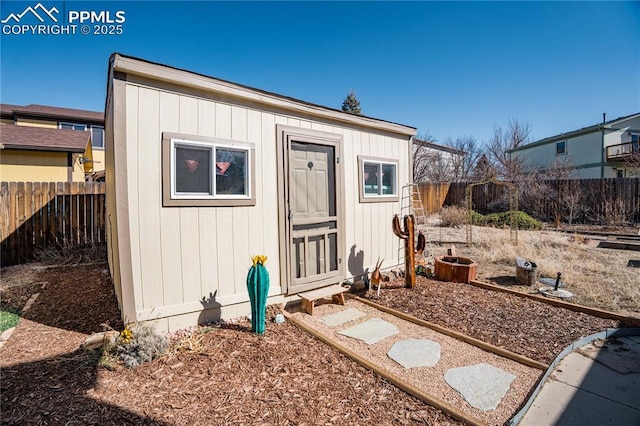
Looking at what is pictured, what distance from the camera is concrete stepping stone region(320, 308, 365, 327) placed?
3.71 m

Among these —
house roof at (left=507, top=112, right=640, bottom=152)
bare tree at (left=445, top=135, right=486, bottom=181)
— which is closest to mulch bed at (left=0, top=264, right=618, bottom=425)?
bare tree at (left=445, top=135, right=486, bottom=181)

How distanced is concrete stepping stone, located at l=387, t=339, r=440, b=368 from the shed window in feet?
8.31

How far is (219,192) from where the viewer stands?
3.55 m

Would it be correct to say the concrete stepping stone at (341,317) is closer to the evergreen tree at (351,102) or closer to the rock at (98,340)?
the rock at (98,340)

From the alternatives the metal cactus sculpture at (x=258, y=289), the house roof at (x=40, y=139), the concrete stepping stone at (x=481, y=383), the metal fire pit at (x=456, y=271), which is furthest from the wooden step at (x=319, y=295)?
the house roof at (x=40, y=139)

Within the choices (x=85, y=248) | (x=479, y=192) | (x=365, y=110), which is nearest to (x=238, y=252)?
(x=85, y=248)

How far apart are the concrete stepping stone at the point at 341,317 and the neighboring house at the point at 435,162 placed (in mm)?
18682

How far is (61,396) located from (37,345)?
129cm

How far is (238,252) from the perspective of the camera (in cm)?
372

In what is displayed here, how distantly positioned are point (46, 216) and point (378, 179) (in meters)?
7.79

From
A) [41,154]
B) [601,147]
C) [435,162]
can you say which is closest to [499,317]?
[41,154]

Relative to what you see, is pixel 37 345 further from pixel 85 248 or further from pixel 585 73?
pixel 585 73

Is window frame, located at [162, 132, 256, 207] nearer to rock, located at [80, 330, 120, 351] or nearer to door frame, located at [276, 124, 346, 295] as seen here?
door frame, located at [276, 124, 346, 295]

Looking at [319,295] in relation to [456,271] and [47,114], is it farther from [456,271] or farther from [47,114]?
[47,114]
